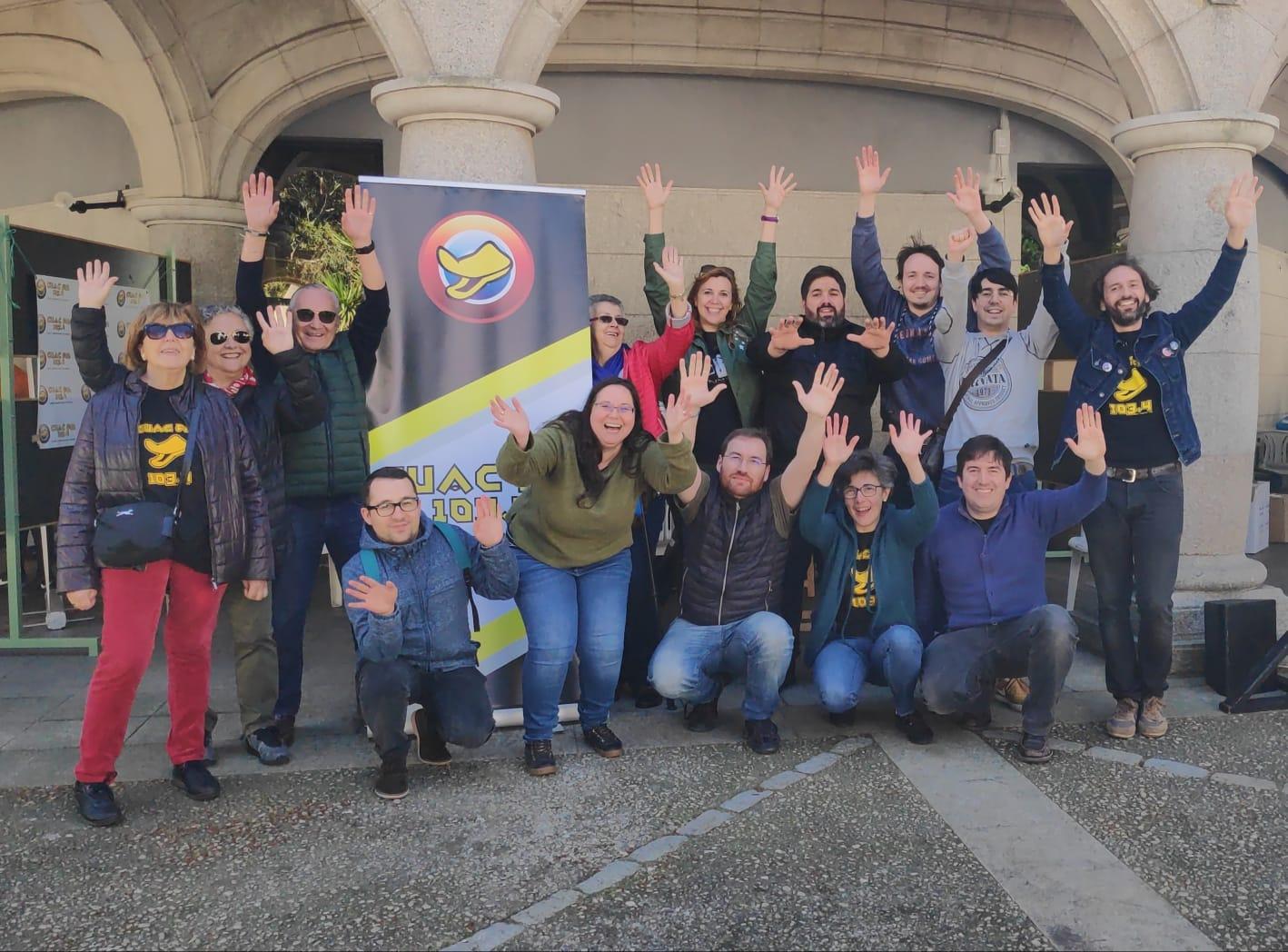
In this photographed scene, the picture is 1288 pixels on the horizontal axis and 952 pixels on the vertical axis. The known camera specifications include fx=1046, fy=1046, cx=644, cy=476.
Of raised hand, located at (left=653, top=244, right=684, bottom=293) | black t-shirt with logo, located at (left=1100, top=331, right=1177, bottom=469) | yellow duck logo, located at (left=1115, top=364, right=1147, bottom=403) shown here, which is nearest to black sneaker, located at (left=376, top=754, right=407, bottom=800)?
raised hand, located at (left=653, top=244, right=684, bottom=293)

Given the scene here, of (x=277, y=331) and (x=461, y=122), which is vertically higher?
(x=461, y=122)

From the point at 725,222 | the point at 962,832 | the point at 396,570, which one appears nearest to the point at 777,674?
the point at 962,832

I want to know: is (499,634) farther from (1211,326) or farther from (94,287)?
(1211,326)

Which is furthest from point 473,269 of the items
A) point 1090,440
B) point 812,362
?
point 1090,440

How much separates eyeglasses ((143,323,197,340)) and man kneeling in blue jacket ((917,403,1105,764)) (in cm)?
266

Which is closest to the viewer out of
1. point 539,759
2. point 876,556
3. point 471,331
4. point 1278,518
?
point 539,759

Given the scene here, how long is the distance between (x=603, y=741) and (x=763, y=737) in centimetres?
57

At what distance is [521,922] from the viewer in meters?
2.60

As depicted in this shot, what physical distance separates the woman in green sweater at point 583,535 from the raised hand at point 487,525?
14cm

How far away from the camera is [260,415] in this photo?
11.5 feet

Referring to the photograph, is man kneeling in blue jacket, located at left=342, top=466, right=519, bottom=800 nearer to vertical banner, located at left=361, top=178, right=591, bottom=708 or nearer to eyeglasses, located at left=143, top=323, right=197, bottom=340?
vertical banner, located at left=361, top=178, right=591, bottom=708

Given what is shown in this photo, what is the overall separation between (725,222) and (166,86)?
3.69 metres

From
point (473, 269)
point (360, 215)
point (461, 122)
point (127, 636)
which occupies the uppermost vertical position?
point (461, 122)

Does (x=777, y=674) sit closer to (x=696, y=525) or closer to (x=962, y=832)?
(x=696, y=525)
